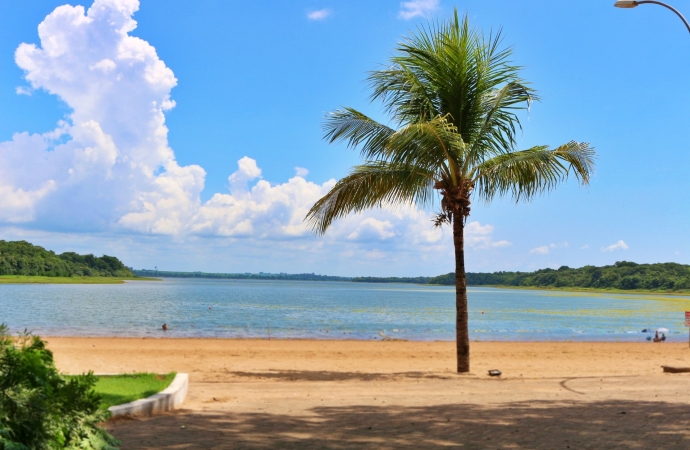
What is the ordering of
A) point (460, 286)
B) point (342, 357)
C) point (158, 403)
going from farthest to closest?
point (342, 357) < point (460, 286) < point (158, 403)

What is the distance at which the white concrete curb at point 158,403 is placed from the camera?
7361 mm

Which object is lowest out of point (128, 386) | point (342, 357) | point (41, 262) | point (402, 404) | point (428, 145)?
point (342, 357)

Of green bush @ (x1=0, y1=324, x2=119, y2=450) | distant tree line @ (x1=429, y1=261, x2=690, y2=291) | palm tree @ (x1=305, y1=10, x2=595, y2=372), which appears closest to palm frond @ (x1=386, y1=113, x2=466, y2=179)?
palm tree @ (x1=305, y1=10, x2=595, y2=372)

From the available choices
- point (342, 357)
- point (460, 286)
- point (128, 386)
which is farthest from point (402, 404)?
point (342, 357)

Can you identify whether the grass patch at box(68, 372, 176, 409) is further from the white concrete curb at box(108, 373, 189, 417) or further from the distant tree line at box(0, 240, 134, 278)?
the distant tree line at box(0, 240, 134, 278)

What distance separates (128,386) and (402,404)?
4119 mm

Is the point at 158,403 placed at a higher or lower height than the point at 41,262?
lower

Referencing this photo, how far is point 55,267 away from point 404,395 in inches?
6286

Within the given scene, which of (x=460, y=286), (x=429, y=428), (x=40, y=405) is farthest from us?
(x=460, y=286)

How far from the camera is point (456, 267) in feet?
46.8

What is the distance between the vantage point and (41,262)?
148m

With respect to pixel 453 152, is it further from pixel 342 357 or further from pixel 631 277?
pixel 631 277

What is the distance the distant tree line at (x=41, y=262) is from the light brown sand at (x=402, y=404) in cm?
13802

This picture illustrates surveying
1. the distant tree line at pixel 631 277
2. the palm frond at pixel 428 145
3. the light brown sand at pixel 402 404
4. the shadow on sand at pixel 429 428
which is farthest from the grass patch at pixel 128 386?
the distant tree line at pixel 631 277
